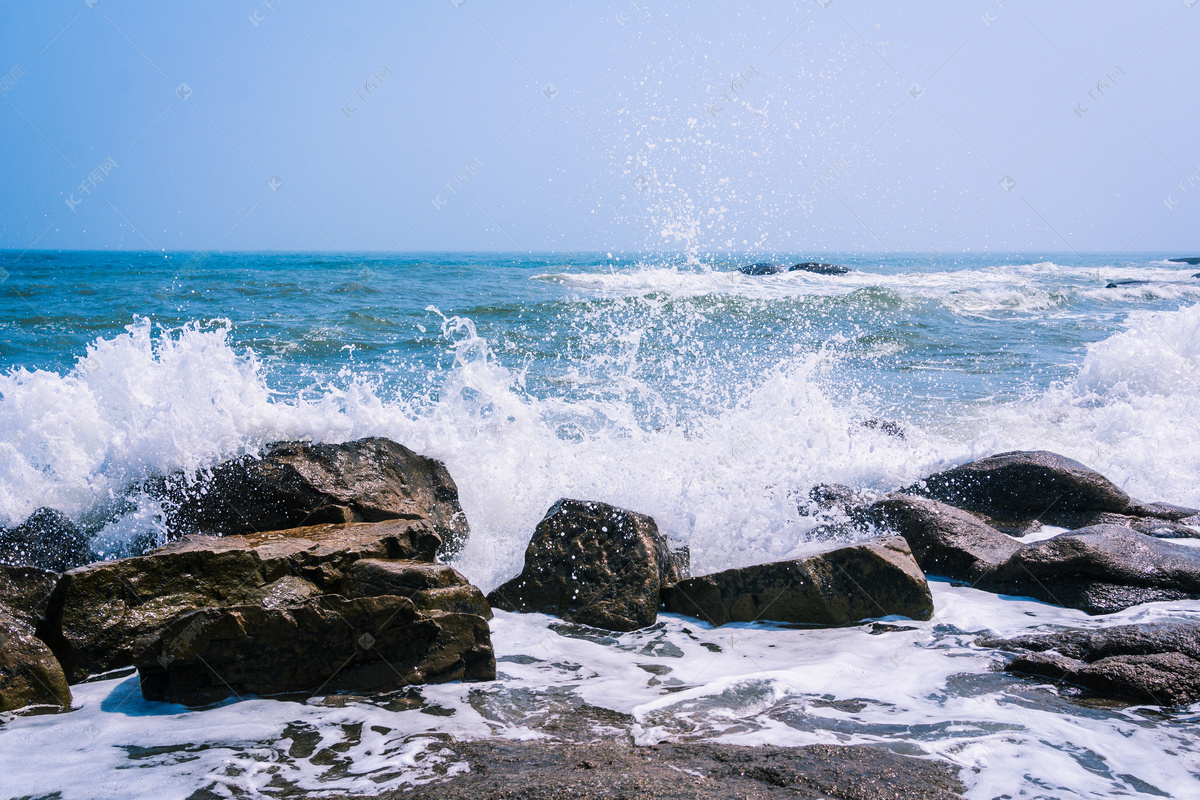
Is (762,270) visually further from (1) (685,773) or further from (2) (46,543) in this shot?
(1) (685,773)

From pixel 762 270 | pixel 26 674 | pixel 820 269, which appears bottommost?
pixel 26 674

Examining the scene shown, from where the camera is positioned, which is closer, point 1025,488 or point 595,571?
point 595,571

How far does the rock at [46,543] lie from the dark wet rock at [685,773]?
10.1ft

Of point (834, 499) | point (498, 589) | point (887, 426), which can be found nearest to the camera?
point (498, 589)

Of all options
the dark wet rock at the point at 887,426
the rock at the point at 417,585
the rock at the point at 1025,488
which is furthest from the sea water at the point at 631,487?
the rock at the point at 1025,488

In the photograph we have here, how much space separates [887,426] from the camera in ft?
22.8

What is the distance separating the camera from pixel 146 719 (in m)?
2.69

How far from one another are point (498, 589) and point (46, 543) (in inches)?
103

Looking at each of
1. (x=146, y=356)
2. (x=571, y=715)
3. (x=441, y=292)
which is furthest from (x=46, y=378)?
(x=441, y=292)

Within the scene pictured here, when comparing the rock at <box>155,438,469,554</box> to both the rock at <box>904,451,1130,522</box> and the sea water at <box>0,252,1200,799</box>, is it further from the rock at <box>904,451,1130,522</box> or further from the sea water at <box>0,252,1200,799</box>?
the rock at <box>904,451,1130,522</box>

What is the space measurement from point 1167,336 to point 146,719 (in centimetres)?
1161

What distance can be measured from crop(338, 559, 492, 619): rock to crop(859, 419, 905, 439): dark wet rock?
15.5ft

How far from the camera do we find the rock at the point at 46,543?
413 cm

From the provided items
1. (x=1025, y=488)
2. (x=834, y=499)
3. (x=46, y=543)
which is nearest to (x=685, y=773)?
(x=834, y=499)
